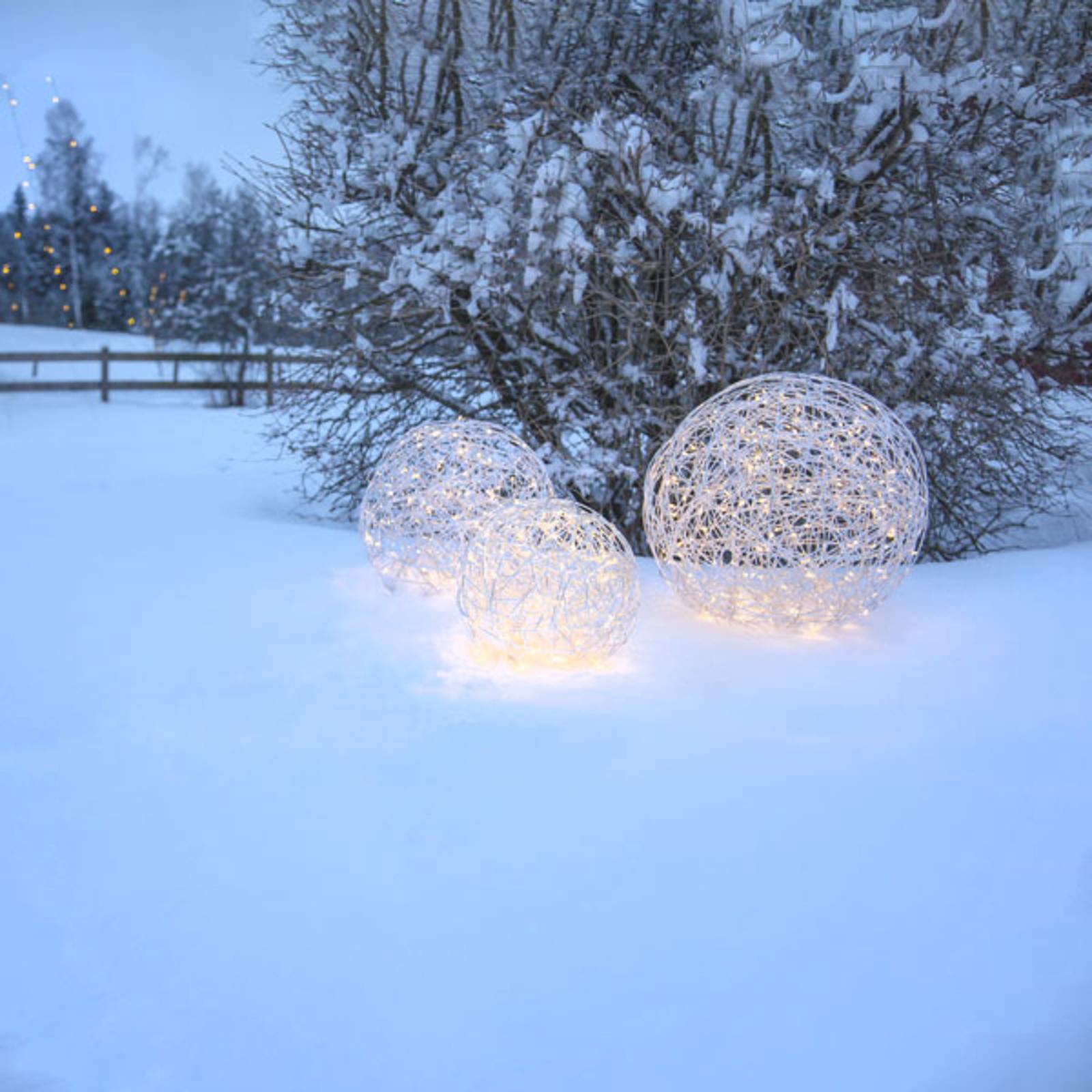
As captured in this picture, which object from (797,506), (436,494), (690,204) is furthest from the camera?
(690,204)

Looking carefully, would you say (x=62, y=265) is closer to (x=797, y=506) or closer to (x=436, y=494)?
(x=436, y=494)

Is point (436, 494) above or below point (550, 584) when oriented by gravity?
above

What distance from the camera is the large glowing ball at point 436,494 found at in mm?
4859

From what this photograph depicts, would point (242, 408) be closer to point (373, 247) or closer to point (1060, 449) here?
point (373, 247)

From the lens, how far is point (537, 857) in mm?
2631

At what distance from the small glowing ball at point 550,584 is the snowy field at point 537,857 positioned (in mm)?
161

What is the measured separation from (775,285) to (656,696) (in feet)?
10.2

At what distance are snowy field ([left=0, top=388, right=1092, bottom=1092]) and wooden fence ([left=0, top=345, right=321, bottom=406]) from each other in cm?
1169

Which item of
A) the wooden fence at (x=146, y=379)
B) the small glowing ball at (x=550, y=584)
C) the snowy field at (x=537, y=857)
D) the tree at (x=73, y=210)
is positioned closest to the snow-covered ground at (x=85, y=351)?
the wooden fence at (x=146, y=379)

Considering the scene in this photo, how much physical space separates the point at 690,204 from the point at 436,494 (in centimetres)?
267

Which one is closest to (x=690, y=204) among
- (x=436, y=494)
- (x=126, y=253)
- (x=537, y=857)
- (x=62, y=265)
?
(x=436, y=494)

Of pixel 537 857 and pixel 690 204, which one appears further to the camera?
pixel 690 204

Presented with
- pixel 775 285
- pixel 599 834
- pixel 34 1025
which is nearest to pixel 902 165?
pixel 775 285

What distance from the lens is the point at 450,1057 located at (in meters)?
1.99
